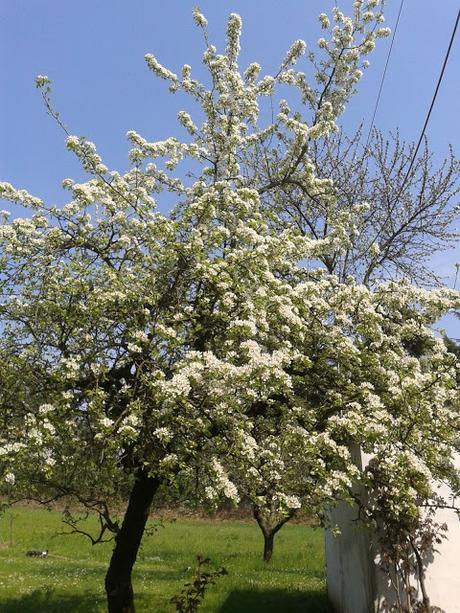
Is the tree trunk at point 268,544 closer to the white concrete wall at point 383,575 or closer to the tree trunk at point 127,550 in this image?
the white concrete wall at point 383,575

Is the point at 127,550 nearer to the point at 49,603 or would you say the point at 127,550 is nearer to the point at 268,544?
the point at 49,603

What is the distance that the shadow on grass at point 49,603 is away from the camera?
13.8 meters

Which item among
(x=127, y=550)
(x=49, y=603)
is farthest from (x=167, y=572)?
(x=127, y=550)

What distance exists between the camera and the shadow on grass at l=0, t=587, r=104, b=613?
45.3 feet

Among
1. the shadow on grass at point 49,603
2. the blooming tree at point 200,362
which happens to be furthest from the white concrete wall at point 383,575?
the shadow on grass at point 49,603

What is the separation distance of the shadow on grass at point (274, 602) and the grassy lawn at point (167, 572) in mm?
22

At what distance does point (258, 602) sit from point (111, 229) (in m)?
9.20

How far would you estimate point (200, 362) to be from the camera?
8.15m

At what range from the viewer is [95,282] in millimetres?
10258

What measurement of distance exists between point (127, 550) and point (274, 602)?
172 inches

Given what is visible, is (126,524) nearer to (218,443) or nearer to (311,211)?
(218,443)

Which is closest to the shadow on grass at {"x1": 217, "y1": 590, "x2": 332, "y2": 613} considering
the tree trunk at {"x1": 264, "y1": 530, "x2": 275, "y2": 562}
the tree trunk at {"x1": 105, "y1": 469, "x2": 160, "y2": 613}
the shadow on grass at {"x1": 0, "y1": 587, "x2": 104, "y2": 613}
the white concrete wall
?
the white concrete wall

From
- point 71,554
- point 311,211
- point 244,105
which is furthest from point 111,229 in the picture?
point 71,554

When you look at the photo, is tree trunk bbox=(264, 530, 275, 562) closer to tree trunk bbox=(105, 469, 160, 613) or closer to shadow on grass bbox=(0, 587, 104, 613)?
shadow on grass bbox=(0, 587, 104, 613)
